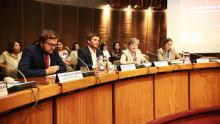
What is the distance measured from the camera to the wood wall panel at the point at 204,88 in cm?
413

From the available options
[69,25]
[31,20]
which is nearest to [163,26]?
[69,25]

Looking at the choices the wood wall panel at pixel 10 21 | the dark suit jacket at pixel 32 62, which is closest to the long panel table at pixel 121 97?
the dark suit jacket at pixel 32 62

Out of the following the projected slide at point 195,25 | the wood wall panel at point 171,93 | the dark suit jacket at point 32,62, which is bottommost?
the wood wall panel at point 171,93

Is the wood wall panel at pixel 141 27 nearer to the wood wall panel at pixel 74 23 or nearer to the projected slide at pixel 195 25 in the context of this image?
the wood wall panel at pixel 74 23

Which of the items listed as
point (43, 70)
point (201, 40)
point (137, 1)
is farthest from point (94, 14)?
point (43, 70)

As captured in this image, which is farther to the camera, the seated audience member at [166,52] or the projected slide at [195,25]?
the projected slide at [195,25]

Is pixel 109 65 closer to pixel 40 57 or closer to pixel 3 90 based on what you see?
pixel 40 57

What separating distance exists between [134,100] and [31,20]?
411 cm

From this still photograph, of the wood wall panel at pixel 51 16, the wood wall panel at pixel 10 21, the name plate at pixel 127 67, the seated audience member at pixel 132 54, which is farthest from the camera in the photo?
the wood wall panel at pixel 51 16

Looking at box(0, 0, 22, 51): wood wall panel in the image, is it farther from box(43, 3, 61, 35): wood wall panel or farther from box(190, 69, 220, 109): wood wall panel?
box(190, 69, 220, 109): wood wall panel

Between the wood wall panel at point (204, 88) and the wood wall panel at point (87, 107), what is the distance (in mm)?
1685

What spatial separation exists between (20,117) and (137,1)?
295 inches

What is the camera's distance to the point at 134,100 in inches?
127

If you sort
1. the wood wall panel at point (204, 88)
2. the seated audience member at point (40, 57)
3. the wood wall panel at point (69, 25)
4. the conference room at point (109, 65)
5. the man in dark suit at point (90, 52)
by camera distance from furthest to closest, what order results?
the wood wall panel at point (69, 25) < the wood wall panel at point (204, 88) < the man in dark suit at point (90, 52) < the seated audience member at point (40, 57) < the conference room at point (109, 65)
